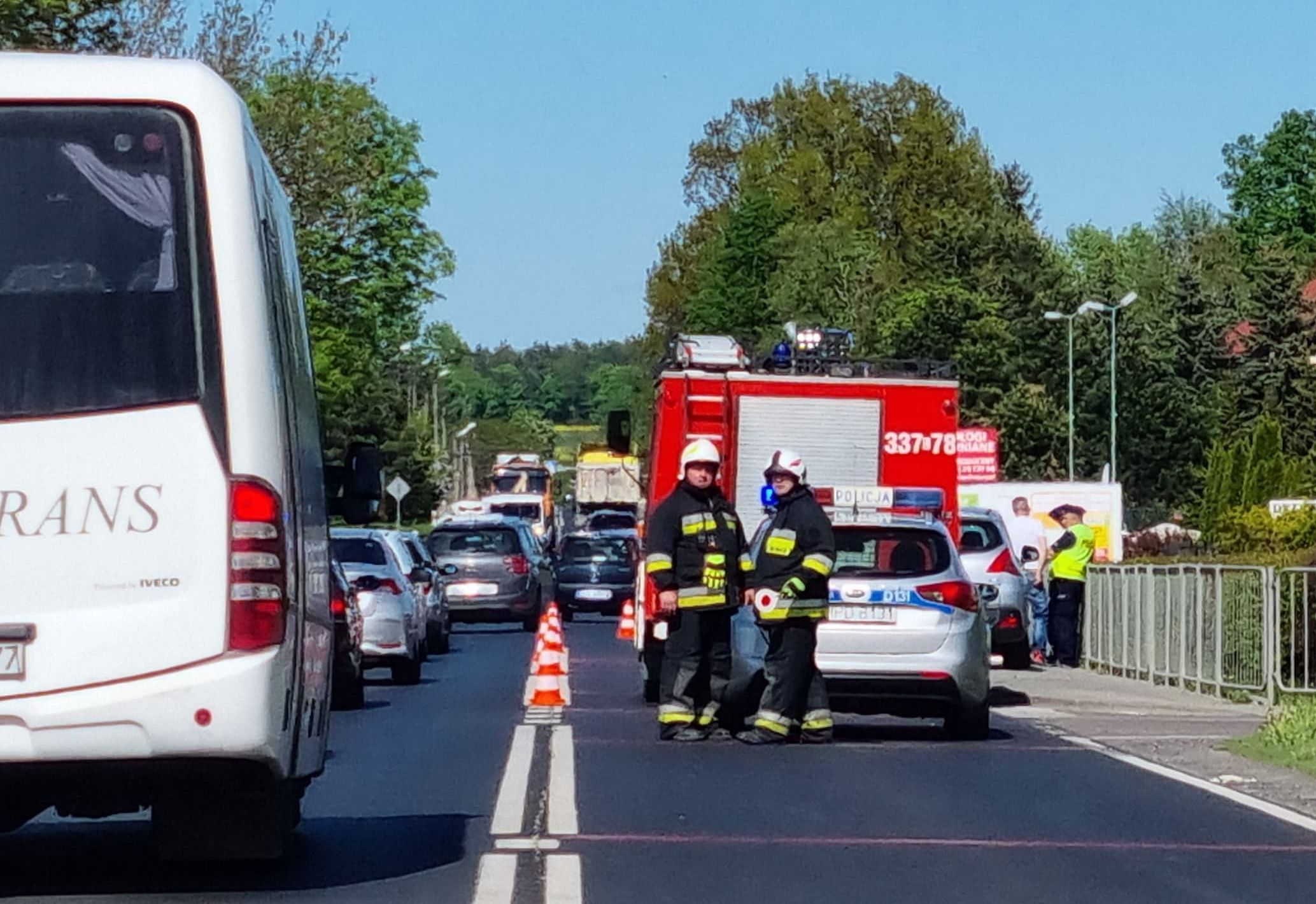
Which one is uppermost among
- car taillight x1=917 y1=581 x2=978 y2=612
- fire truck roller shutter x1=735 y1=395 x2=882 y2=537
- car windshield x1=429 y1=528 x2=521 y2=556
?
fire truck roller shutter x1=735 y1=395 x2=882 y2=537

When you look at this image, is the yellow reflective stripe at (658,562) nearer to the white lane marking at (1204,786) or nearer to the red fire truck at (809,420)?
the white lane marking at (1204,786)

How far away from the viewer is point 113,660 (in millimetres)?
8562

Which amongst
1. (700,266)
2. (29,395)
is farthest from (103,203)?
(700,266)

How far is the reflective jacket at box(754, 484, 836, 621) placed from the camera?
16.8 metres

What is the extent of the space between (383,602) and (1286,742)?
423 inches

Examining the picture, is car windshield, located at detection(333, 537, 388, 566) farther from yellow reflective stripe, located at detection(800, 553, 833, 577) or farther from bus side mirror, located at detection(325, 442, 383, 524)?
bus side mirror, located at detection(325, 442, 383, 524)

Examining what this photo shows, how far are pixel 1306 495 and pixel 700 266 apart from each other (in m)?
33.6

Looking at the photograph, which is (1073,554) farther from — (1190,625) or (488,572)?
(488,572)

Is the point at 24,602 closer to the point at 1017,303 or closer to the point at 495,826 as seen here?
the point at 495,826

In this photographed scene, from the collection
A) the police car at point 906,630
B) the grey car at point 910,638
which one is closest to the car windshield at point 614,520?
the police car at point 906,630

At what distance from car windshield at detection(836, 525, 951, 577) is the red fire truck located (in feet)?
14.7

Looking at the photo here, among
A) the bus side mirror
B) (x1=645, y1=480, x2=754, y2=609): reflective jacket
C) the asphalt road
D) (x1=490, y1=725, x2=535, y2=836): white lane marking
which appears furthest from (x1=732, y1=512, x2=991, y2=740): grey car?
the bus side mirror

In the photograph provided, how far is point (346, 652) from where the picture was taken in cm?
2169

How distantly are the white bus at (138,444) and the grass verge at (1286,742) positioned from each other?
27.6 ft
